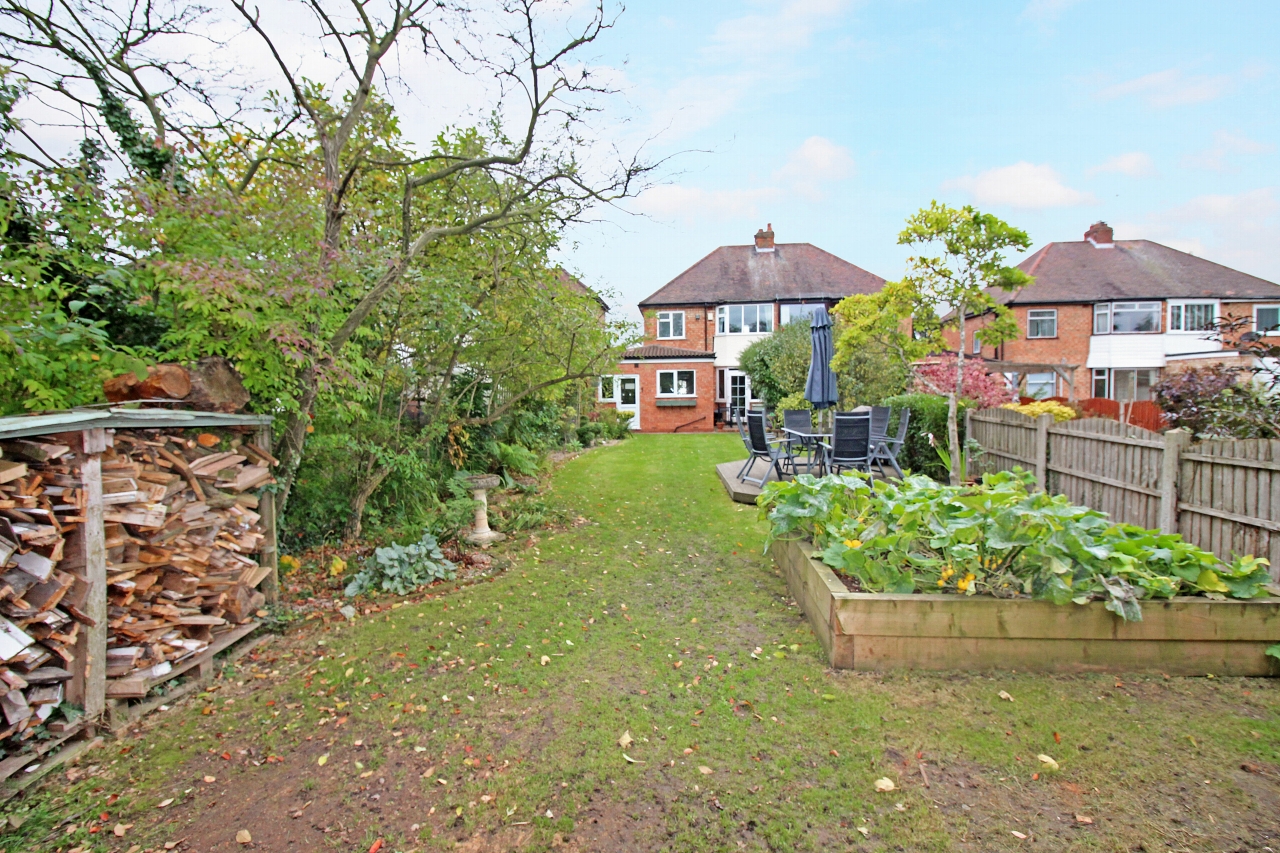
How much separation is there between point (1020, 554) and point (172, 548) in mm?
4742

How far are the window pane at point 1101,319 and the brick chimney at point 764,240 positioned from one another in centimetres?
1315

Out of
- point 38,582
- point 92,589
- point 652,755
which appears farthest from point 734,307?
point 38,582

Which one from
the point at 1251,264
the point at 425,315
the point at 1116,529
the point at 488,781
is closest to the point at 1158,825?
the point at 1116,529

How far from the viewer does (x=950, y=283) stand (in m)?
8.26

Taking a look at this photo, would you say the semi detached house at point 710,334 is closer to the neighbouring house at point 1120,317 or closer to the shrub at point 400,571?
the neighbouring house at point 1120,317

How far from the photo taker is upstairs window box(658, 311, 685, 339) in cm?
2495

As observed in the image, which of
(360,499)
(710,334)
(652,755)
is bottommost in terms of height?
(652,755)

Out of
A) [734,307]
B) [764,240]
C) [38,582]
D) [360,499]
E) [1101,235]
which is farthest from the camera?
[764,240]

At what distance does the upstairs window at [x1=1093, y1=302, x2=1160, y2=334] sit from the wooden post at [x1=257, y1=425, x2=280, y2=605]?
29.2 m

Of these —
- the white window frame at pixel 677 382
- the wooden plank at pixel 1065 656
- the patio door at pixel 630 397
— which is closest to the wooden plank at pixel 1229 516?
the wooden plank at pixel 1065 656

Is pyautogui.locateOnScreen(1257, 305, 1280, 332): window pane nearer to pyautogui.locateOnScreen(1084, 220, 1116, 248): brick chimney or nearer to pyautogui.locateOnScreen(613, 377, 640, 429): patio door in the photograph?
pyautogui.locateOnScreen(1084, 220, 1116, 248): brick chimney

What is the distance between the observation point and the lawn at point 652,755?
87.3 inches

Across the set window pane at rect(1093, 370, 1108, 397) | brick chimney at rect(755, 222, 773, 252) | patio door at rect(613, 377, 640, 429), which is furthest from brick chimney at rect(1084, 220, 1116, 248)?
patio door at rect(613, 377, 640, 429)

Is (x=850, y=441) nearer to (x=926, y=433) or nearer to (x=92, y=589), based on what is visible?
(x=926, y=433)
